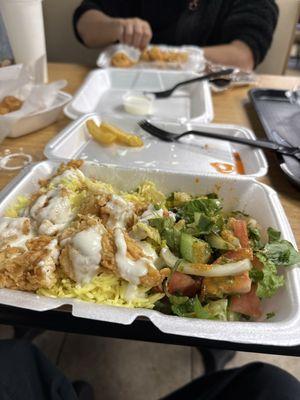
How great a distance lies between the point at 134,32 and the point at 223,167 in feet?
3.80

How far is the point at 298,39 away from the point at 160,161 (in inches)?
182

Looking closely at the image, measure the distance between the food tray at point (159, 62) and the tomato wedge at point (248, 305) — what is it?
4.77ft

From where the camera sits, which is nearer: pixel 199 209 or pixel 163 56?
pixel 199 209

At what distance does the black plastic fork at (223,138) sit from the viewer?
106 centimetres

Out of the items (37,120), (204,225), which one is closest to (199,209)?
(204,225)

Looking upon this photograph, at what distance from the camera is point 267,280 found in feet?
2.12

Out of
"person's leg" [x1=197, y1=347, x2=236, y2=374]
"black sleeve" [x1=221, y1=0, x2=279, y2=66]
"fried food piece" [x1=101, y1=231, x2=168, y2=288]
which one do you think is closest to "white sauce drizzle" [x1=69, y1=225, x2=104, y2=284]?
"fried food piece" [x1=101, y1=231, x2=168, y2=288]

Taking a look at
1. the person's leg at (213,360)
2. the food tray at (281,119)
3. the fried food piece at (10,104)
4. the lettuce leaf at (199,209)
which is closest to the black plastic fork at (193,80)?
the food tray at (281,119)

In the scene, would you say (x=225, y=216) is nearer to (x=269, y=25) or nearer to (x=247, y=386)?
(x=247, y=386)

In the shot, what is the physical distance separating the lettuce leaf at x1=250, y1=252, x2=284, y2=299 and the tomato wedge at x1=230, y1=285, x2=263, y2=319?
13mm

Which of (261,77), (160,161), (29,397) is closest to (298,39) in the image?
(261,77)

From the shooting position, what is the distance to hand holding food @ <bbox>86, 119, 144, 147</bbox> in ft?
3.87

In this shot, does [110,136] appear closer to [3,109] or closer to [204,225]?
[3,109]

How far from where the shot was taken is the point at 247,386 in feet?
2.88
